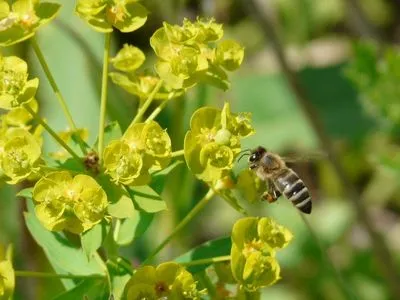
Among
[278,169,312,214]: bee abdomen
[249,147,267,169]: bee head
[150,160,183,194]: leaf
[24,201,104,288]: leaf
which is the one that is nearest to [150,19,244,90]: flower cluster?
[150,160,183,194]: leaf

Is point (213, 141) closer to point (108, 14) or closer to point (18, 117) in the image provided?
point (108, 14)

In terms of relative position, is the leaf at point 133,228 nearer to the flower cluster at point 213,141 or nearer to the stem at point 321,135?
the flower cluster at point 213,141

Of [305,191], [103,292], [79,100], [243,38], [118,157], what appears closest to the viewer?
[118,157]

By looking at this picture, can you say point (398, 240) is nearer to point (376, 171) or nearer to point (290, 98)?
point (376, 171)

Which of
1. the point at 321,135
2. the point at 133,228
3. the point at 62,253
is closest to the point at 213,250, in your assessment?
the point at 133,228

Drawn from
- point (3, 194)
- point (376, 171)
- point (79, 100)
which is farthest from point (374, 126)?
point (3, 194)
